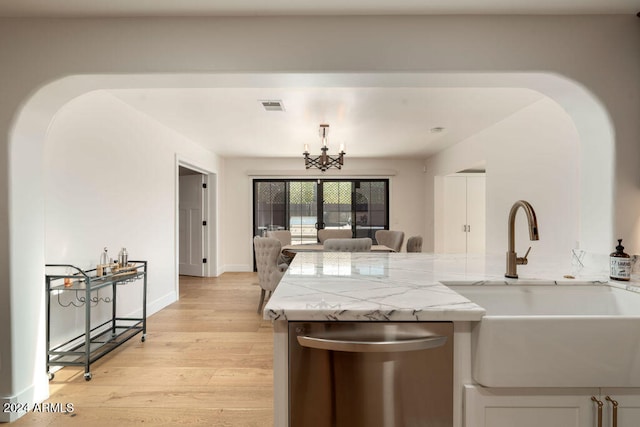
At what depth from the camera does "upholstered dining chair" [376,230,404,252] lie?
5070mm

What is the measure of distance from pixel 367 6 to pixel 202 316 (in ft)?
11.1

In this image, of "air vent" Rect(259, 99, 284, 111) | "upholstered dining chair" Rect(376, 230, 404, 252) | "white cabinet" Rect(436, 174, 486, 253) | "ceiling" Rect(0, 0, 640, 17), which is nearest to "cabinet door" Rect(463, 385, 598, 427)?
"ceiling" Rect(0, 0, 640, 17)

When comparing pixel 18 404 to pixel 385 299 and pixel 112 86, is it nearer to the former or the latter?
pixel 112 86

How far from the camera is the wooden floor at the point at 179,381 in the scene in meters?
1.93

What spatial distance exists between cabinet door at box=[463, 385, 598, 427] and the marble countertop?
26 cm

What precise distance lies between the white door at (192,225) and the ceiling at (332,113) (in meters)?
1.20

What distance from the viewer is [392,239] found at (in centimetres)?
527

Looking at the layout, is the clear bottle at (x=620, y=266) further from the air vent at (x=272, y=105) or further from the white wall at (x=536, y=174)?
the air vent at (x=272, y=105)

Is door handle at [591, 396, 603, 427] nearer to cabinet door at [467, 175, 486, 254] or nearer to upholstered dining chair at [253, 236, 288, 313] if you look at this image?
upholstered dining chair at [253, 236, 288, 313]

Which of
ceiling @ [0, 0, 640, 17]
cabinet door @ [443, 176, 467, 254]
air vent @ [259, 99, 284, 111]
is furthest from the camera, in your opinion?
cabinet door @ [443, 176, 467, 254]

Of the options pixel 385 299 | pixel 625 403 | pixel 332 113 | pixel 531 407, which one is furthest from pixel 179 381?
pixel 332 113

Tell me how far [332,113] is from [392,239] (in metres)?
2.44

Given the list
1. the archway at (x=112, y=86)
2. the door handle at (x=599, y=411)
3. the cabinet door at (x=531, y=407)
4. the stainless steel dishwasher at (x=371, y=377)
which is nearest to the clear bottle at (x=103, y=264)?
the archway at (x=112, y=86)

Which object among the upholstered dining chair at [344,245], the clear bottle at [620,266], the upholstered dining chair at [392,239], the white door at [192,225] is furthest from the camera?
the white door at [192,225]
